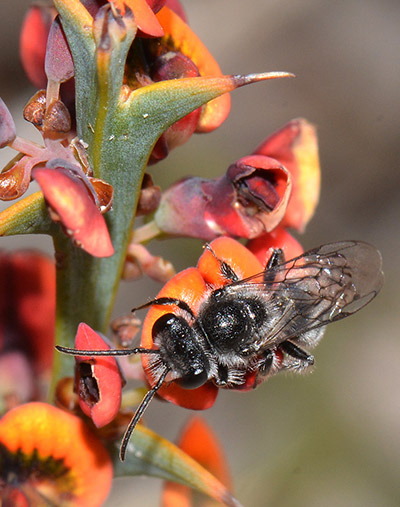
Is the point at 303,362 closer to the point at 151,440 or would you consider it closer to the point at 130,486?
the point at 151,440

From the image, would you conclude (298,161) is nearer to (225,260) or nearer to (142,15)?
(225,260)

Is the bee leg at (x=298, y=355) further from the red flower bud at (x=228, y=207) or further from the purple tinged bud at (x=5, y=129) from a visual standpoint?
the purple tinged bud at (x=5, y=129)

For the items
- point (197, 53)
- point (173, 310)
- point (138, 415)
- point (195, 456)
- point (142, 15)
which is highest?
point (142, 15)

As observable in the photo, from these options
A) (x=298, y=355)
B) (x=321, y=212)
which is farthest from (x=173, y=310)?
(x=321, y=212)

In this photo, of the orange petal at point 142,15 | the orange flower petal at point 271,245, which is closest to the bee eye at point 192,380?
the orange flower petal at point 271,245

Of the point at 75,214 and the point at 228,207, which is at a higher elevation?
the point at 75,214

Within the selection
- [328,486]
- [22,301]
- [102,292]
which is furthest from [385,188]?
[102,292]
